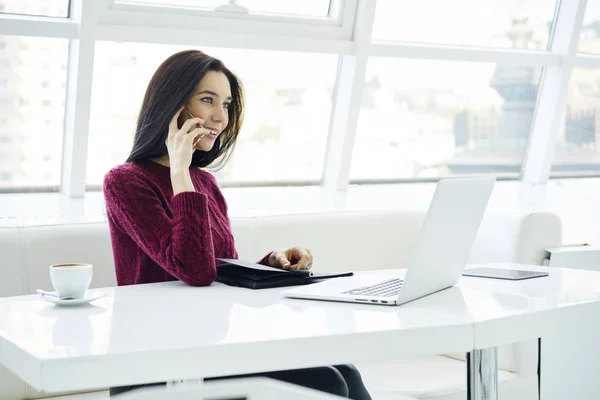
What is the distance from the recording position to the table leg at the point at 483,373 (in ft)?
6.15

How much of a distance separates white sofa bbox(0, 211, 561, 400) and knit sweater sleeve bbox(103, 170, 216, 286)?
37 cm

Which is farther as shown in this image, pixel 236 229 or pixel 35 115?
pixel 35 115

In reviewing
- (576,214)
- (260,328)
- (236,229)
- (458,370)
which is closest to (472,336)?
(260,328)

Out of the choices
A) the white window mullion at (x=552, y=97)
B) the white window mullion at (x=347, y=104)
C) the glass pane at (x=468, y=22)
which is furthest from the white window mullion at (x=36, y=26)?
the white window mullion at (x=552, y=97)

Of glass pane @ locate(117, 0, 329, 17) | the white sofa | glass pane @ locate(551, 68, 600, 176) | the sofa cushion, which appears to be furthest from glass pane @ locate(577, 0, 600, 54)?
the sofa cushion

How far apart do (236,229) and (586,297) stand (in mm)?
1302

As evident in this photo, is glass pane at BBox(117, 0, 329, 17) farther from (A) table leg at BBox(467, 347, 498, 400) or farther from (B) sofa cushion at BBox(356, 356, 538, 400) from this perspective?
(A) table leg at BBox(467, 347, 498, 400)

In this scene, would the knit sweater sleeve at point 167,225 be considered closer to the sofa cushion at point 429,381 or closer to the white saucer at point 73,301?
the white saucer at point 73,301

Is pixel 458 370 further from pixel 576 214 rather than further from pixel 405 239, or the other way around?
pixel 576 214

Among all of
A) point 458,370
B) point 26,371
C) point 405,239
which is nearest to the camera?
point 26,371

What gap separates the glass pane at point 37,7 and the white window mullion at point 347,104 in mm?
1259

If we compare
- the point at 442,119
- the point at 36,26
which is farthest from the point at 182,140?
the point at 442,119

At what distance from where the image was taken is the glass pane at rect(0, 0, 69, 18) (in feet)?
10.3

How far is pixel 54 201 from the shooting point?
3.28m
